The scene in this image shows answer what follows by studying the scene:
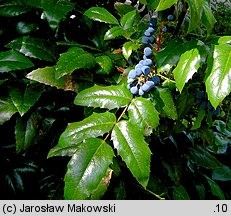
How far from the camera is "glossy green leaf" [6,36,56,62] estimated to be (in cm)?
117

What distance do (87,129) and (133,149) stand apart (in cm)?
13

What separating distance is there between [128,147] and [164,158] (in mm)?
527

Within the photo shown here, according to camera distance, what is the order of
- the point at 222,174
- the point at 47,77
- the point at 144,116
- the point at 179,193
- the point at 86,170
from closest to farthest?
the point at 86,170
the point at 144,116
the point at 47,77
the point at 179,193
the point at 222,174

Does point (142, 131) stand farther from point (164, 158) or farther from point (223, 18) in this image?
point (223, 18)

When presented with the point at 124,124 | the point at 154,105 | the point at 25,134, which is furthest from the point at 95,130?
the point at 25,134

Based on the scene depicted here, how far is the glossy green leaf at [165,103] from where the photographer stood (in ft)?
3.33

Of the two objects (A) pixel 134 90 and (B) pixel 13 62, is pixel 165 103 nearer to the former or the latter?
(A) pixel 134 90

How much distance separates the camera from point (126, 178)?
1.32 metres

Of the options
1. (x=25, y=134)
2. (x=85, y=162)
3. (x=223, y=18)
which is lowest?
(x=223, y=18)

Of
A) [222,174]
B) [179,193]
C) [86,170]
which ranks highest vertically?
[86,170]

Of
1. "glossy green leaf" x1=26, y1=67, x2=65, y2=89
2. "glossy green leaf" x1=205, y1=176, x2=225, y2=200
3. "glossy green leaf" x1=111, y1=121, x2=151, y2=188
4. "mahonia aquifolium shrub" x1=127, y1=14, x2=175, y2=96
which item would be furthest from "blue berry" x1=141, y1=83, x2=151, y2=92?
"glossy green leaf" x1=205, y1=176, x2=225, y2=200

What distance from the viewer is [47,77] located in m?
1.05

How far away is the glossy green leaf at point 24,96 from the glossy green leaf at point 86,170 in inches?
11.1

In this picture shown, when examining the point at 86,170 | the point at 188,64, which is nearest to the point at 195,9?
the point at 188,64
